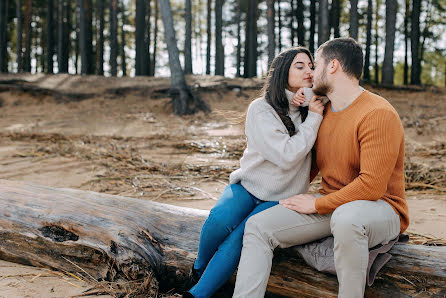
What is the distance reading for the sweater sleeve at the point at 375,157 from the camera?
2.19 metres

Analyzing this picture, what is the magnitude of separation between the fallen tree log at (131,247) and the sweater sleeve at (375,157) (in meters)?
0.46

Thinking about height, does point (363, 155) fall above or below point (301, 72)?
below

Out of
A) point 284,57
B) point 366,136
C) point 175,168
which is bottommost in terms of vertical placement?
point 175,168

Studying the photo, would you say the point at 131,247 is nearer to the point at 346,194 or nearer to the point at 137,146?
the point at 346,194

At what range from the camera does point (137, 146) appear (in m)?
8.12

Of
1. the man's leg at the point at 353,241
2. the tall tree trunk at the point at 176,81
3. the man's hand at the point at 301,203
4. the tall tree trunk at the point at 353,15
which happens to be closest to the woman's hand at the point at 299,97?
the man's hand at the point at 301,203

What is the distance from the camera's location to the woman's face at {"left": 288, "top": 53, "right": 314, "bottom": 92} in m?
2.78

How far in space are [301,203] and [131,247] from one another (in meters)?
1.19

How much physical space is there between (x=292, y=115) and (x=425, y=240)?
1460 mm

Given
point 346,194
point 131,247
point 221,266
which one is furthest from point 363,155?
point 131,247

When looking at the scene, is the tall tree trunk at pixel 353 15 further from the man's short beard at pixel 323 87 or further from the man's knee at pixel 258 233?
the man's knee at pixel 258 233

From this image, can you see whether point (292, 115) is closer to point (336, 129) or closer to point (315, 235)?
point (336, 129)

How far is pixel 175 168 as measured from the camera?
626cm

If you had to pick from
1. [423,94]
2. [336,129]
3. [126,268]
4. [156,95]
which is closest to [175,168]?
[126,268]
